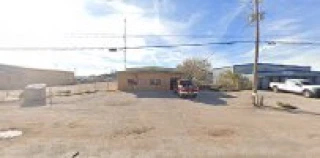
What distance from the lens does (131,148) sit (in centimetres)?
1164

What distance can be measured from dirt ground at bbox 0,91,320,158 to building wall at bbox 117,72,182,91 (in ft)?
58.5

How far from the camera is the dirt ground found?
1118 centimetres

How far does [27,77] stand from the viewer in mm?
72375

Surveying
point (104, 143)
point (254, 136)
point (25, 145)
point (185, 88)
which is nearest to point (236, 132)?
point (254, 136)

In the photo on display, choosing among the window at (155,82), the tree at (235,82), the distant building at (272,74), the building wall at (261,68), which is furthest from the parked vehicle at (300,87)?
the window at (155,82)

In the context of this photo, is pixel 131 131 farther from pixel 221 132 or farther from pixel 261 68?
pixel 261 68

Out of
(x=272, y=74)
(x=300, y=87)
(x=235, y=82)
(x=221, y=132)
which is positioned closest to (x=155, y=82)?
(x=235, y=82)

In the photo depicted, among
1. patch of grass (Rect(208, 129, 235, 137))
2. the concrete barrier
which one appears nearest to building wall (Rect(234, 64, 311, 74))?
the concrete barrier

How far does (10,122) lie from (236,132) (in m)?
11.5

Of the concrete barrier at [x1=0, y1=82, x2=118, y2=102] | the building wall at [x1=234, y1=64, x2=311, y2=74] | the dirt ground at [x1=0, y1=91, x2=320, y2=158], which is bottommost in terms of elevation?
the dirt ground at [x1=0, y1=91, x2=320, y2=158]

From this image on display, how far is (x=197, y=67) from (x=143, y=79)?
24021mm

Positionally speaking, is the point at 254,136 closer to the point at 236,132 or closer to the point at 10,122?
the point at 236,132

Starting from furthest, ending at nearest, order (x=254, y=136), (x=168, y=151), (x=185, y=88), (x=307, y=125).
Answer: (x=185, y=88) → (x=307, y=125) → (x=254, y=136) → (x=168, y=151)

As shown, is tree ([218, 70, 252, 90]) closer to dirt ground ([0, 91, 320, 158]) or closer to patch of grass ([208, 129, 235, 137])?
dirt ground ([0, 91, 320, 158])
